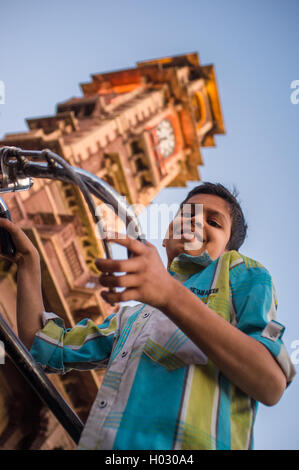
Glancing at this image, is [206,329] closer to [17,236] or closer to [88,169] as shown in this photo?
[17,236]

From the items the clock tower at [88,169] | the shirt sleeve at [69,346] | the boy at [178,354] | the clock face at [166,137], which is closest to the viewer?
the boy at [178,354]

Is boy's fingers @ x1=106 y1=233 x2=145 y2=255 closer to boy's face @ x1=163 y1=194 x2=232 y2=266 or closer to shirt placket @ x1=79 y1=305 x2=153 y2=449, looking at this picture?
shirt placket @ x1=79 y1=305 x2=153 y2=449

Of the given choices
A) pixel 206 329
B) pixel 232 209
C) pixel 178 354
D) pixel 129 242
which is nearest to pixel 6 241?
pixel 129 242

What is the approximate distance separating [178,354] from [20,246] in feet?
4.59

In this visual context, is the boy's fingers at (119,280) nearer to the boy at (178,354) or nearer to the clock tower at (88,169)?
the boy at (178,354)

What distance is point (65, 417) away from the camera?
2.12m

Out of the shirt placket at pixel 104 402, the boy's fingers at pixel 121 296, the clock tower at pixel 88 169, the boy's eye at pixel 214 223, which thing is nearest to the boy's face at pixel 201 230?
the boy's eye at pixel 214 223

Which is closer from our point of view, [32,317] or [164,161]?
[32,317]

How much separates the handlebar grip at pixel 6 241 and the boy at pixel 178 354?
5 centimetres

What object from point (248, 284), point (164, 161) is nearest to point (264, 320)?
point (248, 284)

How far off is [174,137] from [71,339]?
3547 centimetres

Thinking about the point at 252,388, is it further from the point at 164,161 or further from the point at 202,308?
the point at 164,161

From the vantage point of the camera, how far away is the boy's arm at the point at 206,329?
1.65 meters
